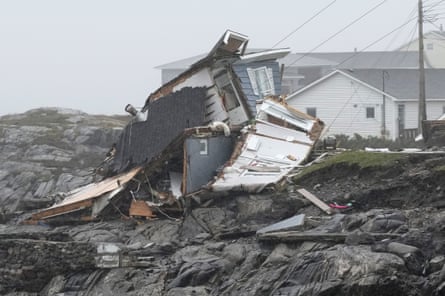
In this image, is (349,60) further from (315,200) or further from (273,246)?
(273,246)

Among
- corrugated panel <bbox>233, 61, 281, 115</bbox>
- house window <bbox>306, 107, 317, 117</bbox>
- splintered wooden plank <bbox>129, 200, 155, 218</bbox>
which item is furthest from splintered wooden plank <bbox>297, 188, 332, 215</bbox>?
house window <bbox>306, 107, 317, 117</bbox>

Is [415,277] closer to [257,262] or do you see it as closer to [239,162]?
[257,262]

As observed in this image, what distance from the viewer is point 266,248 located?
16109 millimetres

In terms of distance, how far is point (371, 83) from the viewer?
135ft

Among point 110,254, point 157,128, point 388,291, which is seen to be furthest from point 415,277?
point 157,128

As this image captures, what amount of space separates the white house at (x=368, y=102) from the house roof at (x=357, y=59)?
2099 cm

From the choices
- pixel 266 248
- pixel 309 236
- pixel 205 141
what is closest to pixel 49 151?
pixel 205 141

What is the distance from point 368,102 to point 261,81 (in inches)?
590

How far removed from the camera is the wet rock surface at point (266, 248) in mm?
13094

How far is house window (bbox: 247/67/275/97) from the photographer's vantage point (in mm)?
26109

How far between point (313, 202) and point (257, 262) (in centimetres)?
286

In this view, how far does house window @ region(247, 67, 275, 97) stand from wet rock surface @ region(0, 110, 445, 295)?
22.9 ft

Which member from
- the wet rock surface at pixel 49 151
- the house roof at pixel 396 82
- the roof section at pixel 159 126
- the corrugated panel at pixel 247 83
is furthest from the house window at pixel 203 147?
the house roof at pixel 396 82

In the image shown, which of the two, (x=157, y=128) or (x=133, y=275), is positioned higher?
(x=157, y=128)
